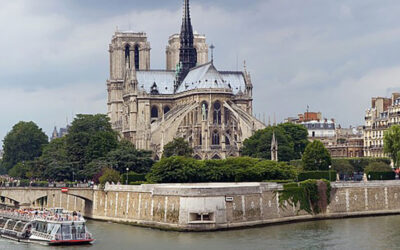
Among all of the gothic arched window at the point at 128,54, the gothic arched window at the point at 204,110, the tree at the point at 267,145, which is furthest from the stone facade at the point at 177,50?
the tree at the point at 267,145

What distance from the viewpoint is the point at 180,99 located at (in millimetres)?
125875

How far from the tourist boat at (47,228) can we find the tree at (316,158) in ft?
94.3

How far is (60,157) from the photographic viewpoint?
10038 centimetres

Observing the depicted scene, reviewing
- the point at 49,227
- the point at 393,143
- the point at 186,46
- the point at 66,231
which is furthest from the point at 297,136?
the point at 66,231

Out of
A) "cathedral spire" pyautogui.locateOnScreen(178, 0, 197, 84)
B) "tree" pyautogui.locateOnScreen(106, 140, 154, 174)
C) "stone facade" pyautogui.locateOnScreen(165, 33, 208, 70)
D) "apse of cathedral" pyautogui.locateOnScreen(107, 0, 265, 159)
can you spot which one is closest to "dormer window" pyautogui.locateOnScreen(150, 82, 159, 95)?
"apse of cathedral" pyautogui.locateOnScreen(107, 0, 265, 159)

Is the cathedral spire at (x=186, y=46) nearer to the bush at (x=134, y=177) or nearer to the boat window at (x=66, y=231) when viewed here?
the bush at (x=134, y=177)

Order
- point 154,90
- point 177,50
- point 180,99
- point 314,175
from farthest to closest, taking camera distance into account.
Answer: point 177,50 < point 154,90 < point 180,99 < point 314,175

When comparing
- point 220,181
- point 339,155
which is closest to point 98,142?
point 220,181

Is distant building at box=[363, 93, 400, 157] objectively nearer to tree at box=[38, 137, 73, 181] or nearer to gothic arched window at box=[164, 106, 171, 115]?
gothic arched window at box=[164, 106, 171, 115]

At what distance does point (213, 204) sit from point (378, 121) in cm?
4987

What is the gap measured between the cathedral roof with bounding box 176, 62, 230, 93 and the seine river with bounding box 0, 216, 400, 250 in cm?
5335

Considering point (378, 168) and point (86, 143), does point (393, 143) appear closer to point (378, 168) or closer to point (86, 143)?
point (378, 168)

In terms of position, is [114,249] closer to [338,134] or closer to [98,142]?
[98,142]

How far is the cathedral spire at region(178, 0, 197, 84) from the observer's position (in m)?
132
